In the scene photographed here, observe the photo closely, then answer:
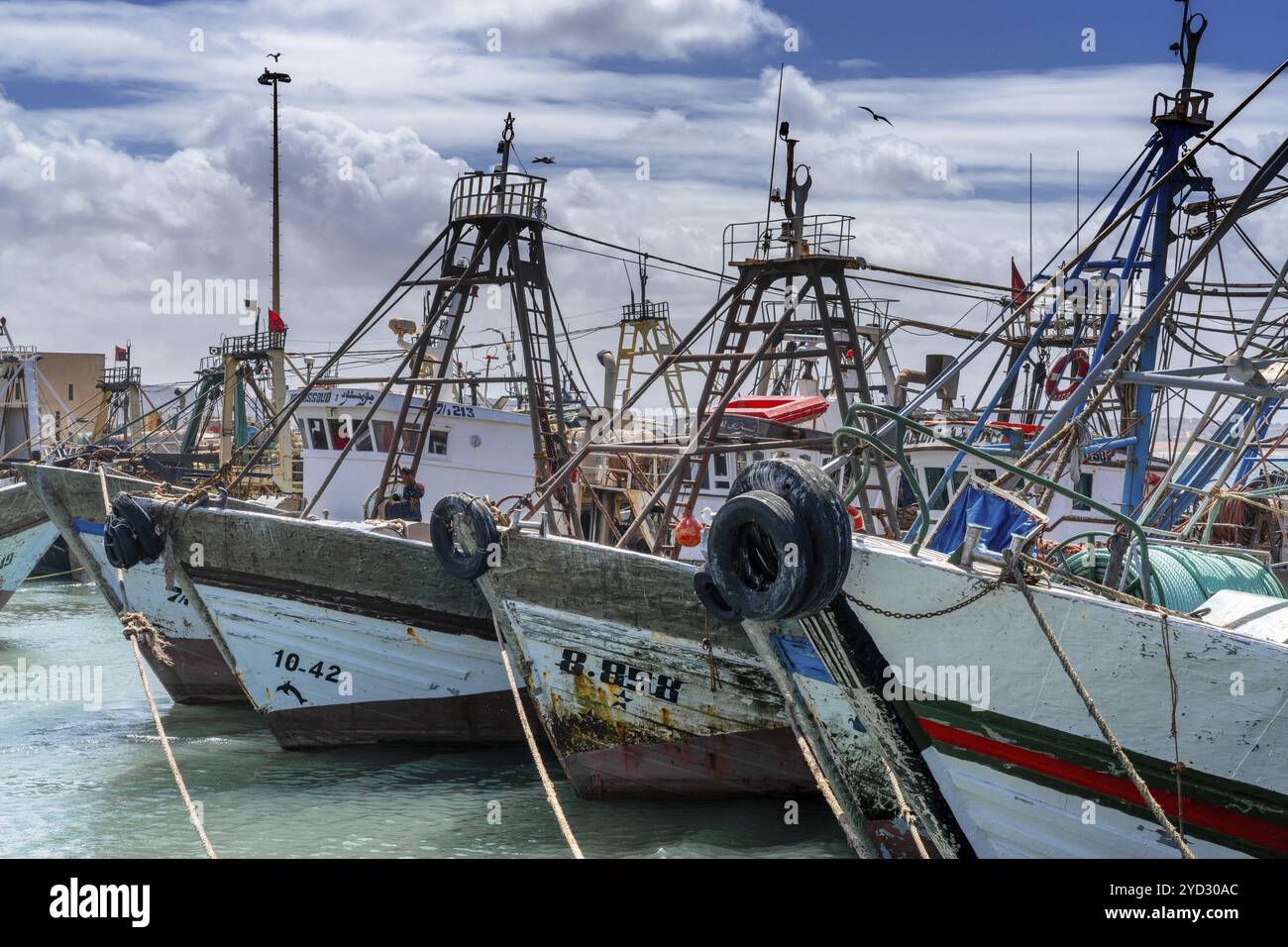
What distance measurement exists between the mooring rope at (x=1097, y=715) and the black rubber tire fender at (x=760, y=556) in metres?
1.22

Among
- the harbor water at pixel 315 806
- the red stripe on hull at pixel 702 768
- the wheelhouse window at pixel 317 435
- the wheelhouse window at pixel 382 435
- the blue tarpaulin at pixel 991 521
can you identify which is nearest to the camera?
the blue tarpaulin at pixel 991 521

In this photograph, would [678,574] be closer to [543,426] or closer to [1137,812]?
[1137,812]

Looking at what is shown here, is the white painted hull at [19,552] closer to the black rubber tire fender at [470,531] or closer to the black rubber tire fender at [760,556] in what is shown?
the black rubber tire fender at [470,531]

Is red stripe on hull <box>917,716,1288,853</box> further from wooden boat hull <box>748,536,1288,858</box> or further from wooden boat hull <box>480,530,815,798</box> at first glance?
wooden boat hull <box>480,530,815,798</box>

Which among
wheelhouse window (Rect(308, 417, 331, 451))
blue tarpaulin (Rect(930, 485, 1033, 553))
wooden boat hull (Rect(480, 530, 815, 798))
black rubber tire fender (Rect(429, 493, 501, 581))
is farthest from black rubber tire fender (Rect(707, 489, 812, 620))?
wheelhouse window (Rect(308, 417, 331, 451))

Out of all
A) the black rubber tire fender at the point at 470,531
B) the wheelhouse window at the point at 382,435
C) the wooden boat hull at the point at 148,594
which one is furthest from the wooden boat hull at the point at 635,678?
the wheelhouse window at the point at 382,435

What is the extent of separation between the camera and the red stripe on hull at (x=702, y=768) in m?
11.2

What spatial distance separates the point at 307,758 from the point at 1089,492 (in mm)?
13424

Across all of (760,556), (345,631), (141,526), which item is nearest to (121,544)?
(141,526)

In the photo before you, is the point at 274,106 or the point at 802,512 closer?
the point at 802,512

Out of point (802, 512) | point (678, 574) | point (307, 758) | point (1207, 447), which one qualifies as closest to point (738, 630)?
point (678, 574)

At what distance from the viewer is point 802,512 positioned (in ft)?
25.4

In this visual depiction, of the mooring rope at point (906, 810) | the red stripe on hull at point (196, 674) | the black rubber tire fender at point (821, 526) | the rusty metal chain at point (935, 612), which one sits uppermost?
the black rubber tire fender at point (821, 526)

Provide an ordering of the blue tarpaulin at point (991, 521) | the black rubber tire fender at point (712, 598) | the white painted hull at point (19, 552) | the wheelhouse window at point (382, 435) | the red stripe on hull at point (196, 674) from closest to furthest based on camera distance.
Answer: the black rubber tire fender at point (712, 598) < the blue tarpaulin at point (991, 521) < the red stripe on hull at point (196, 674) < the wheelhouse window at point (382, 435) < the white painted hull at point (19, 552)
